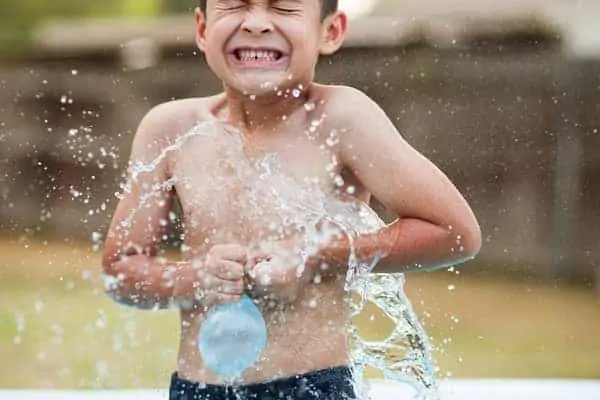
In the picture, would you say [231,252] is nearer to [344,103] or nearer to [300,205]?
[300,205]

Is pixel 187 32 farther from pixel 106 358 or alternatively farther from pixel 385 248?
pixel 385 248

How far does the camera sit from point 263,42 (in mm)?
1398

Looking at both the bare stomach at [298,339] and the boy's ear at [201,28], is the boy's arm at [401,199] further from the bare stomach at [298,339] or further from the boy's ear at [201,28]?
the boy's ear at [201,28]

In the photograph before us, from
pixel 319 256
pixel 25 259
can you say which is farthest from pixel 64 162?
pixel 319 256

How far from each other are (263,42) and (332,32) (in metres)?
0.11

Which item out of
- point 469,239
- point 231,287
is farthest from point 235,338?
point 469,239

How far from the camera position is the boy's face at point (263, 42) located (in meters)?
1.40

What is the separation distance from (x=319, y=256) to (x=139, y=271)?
208mm

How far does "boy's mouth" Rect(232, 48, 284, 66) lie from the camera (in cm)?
140

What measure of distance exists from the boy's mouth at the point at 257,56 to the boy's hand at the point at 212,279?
7.9 inches

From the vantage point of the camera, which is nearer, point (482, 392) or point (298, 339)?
point (298, 339)

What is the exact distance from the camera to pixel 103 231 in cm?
165

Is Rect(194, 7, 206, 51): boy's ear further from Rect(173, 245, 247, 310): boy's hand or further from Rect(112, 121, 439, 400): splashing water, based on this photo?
Rect(173, 245, 247, 310): boy's hand

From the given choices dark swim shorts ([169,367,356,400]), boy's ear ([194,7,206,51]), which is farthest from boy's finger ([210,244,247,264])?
boy's ear ([194,7,206,51])
